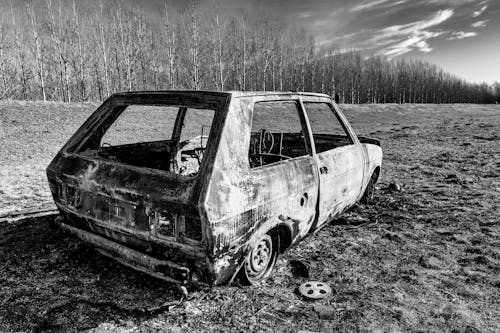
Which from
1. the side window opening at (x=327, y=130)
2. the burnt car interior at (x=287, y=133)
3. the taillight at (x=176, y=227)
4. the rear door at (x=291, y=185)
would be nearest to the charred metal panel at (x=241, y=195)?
the rear door at (x=291, y=185)

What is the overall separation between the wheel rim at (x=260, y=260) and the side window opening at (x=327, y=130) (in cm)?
150

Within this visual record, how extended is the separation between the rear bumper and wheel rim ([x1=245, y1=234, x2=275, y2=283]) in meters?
0.63

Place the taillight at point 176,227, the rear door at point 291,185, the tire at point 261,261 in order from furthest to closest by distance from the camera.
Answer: the tire at point 261,261 < the rear door at point 291,185 < the taillight at point 176,227

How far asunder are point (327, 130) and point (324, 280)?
15.4 m

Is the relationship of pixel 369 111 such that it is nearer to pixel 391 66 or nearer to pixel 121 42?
pixel 121 42

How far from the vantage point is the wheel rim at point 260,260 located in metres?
2.93

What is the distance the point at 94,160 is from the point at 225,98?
1.16m

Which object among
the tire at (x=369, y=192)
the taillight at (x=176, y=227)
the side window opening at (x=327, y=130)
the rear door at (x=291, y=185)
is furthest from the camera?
the tire at (x=369, y=192)

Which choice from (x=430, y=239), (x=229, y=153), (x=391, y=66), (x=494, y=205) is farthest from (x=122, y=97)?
(x=391, y=66)

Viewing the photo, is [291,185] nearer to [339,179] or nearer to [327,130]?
[339,179]

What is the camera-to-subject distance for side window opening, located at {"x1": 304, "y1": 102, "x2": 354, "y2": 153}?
4.49 m

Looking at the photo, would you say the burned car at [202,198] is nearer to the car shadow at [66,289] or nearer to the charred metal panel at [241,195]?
Answer: the charred metal panel at [241,195]

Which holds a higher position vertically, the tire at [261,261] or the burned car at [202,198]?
the burned car at [202,198]

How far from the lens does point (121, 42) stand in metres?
40.0
